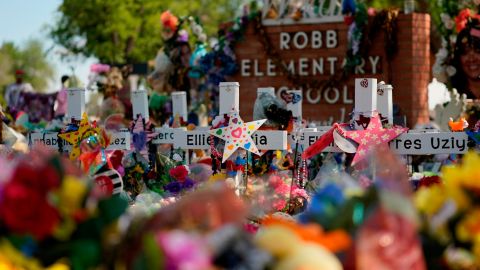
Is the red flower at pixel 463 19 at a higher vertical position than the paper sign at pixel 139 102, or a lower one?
higher

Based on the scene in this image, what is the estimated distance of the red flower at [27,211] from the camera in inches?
106

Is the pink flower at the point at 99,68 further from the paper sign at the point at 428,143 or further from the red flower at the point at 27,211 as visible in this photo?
the red flower at the point at 27,211

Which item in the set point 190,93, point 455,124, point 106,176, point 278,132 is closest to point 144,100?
point 278,132

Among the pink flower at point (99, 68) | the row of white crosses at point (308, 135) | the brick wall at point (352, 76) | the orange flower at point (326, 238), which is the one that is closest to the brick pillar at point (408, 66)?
the brick wall at point (352, 76)

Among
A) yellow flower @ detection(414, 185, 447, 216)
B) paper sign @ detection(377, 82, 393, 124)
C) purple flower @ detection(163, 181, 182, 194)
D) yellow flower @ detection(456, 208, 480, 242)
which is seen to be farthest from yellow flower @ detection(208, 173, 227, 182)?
yellow flower @ detection(456, 208, 480, 242)

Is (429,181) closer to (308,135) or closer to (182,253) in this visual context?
(308,135)

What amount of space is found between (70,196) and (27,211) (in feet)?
0.45

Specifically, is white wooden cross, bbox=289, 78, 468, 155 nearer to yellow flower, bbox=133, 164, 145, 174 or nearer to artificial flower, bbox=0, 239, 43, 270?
yellow flower, bbox=133, 164, 145, 174

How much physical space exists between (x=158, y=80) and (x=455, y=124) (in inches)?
418

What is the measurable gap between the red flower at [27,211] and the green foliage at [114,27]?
32.5m

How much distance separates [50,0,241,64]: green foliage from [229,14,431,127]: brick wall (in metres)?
18.2

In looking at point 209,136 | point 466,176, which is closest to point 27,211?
point 466,176

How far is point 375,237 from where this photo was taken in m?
2.71

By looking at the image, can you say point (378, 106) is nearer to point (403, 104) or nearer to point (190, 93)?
point (403, 104)
